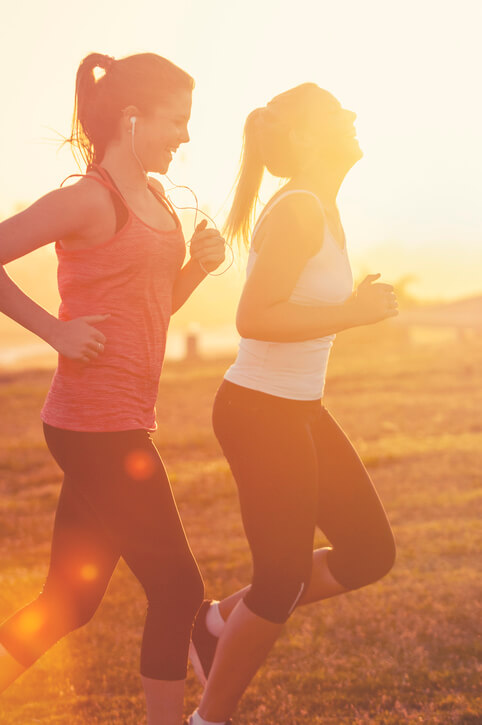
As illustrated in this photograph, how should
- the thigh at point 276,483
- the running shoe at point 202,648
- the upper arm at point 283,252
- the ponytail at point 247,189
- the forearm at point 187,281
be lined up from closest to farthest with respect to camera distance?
1. the upper arm at point 283,252
2. the thigh at point 276,483
3. the forearm at point 187,281
4. the ponytail at point 247,189
5. the running shoe at point 202,648

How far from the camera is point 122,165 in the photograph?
2.84m

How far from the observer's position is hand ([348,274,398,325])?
2.98 meters

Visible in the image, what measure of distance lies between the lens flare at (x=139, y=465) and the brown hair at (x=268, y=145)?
107cm

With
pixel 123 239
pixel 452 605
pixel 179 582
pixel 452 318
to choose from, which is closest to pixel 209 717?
pixel 179 582

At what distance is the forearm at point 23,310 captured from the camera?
8.70ft

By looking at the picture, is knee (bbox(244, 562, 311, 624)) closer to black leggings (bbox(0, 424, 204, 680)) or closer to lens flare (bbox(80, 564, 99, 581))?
black leggings (bbox(0, 424, 204, 680))

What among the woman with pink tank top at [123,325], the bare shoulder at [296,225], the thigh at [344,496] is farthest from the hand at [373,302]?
the woman with pink tank top at [123,325]

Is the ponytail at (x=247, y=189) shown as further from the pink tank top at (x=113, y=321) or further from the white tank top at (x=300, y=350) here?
the pink tank top at (x=113, y=321)

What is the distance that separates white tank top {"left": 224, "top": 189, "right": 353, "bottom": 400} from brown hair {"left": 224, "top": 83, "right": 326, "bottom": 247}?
0.87 feet

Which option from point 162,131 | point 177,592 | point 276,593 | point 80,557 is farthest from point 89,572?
point 162,131

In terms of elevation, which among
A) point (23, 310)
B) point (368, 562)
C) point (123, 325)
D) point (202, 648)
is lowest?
point (202, 648)

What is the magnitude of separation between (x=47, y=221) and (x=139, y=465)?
0.85m

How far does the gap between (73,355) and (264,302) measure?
0.71 m

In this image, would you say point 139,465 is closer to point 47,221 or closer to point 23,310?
point 23,310
